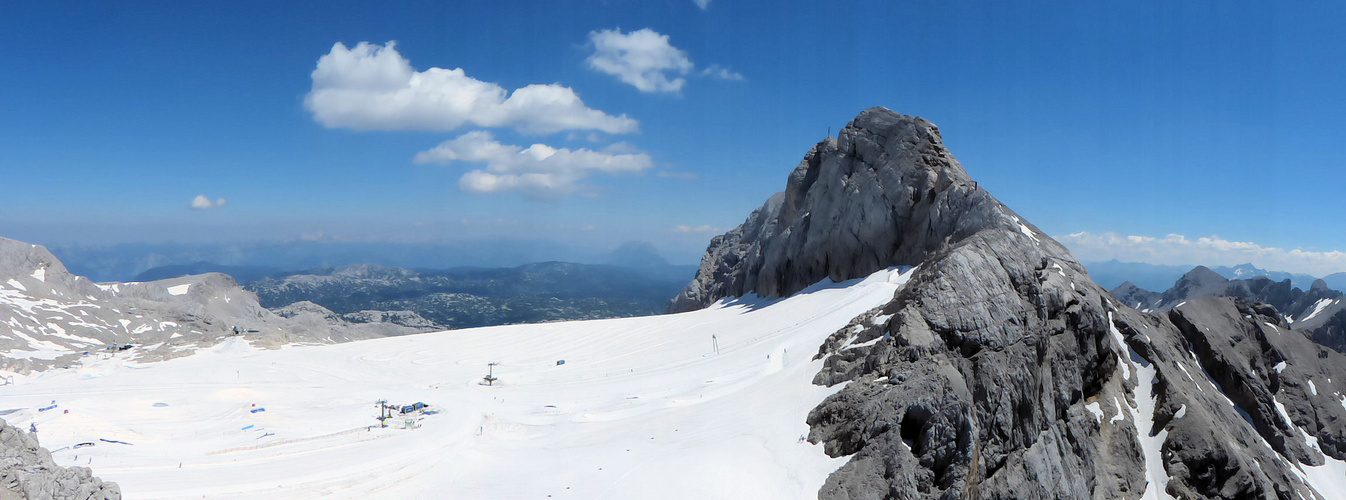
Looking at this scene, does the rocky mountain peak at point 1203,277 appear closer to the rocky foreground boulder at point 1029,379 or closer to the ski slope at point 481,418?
the rocky foreground boulder at point 1029,379

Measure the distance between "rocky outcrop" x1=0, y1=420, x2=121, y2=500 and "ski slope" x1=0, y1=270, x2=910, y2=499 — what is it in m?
5.88

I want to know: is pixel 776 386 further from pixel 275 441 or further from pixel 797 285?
pixel 797 285

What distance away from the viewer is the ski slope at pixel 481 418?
55.0 ft

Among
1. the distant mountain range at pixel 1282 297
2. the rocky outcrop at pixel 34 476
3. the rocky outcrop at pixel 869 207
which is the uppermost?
the rocky outcrop at pixel 869 207

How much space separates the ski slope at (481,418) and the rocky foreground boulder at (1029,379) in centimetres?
215

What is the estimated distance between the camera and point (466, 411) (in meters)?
24.5

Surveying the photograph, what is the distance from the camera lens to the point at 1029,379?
1942cm

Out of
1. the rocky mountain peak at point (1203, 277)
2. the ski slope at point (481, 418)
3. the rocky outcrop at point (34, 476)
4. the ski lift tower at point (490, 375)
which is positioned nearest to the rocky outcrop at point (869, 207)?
the ski slope at point (481, 418)

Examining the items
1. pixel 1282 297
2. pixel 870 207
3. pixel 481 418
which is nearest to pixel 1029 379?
pixel 481 418

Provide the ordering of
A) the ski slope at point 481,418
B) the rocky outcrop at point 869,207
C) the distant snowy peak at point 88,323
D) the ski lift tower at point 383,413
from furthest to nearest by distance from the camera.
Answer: the distant snowy peak at point 88,323, the rocky outcrop at point 869,207, the ski lift tower at point 383,413, the ski slope at point 481,418

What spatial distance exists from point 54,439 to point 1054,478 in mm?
31734

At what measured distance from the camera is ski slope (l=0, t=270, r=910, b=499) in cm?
1677

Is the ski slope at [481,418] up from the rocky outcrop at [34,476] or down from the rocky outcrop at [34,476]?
down

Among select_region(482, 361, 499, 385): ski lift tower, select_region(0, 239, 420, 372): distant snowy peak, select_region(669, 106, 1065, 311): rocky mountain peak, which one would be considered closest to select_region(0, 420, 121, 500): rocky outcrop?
select_region(482, 361, 499, 385): ski lift tower
